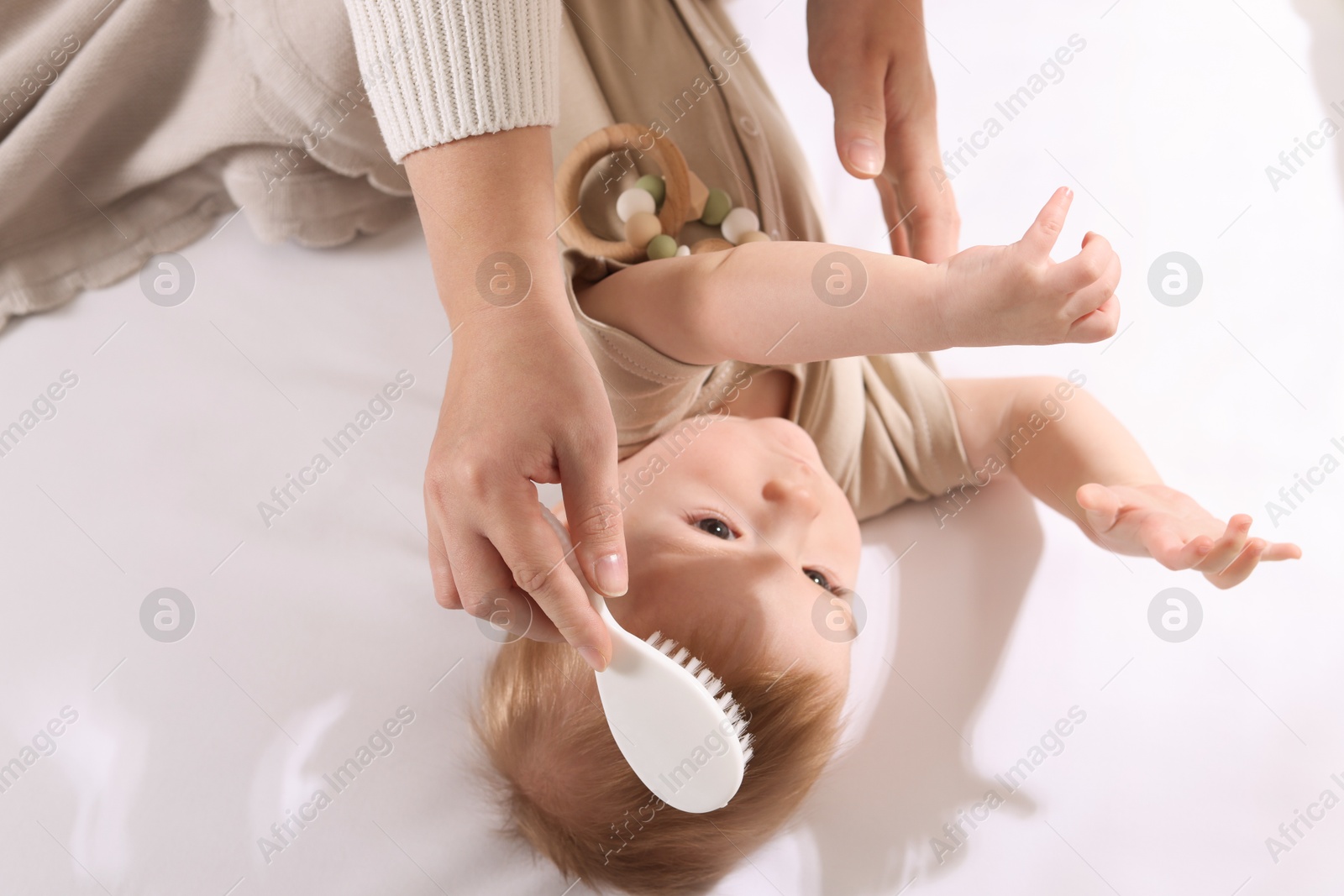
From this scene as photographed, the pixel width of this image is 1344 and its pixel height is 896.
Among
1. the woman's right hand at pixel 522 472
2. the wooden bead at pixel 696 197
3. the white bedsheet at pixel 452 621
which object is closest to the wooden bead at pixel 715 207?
the wooden bead at pixel 696 197

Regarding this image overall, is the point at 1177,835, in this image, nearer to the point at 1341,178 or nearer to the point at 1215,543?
the point at 1215,543

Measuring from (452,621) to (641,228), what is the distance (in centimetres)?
45

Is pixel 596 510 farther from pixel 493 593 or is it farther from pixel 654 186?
pixel 654 186

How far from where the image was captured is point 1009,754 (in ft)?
2.87

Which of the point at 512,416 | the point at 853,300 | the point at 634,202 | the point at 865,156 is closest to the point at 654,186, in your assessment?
the point at 634,202

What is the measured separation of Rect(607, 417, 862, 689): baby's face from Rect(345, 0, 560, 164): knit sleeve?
1.17 ft

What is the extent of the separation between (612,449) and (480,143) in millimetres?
242

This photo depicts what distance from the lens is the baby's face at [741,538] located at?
74cm

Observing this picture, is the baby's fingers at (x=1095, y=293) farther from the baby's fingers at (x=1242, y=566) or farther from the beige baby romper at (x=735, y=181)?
the beige baby romper at (x=735, y=181)

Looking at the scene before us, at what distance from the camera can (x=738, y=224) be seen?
2.90 ft

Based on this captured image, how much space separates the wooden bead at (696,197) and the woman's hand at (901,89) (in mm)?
159

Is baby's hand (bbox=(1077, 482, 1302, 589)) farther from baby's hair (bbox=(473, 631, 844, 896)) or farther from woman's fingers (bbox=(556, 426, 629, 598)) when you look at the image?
woman's fingers (bbox=(556, 426, 629, 598))

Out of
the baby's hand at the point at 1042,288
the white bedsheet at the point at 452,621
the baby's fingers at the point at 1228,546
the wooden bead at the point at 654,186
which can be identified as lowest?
the white bedsheet at the point at 452,621

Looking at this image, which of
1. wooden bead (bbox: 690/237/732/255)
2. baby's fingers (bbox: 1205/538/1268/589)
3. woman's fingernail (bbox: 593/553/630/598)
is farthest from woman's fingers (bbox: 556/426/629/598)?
baby's fingers (bbox: 1205/538/1268/589)
